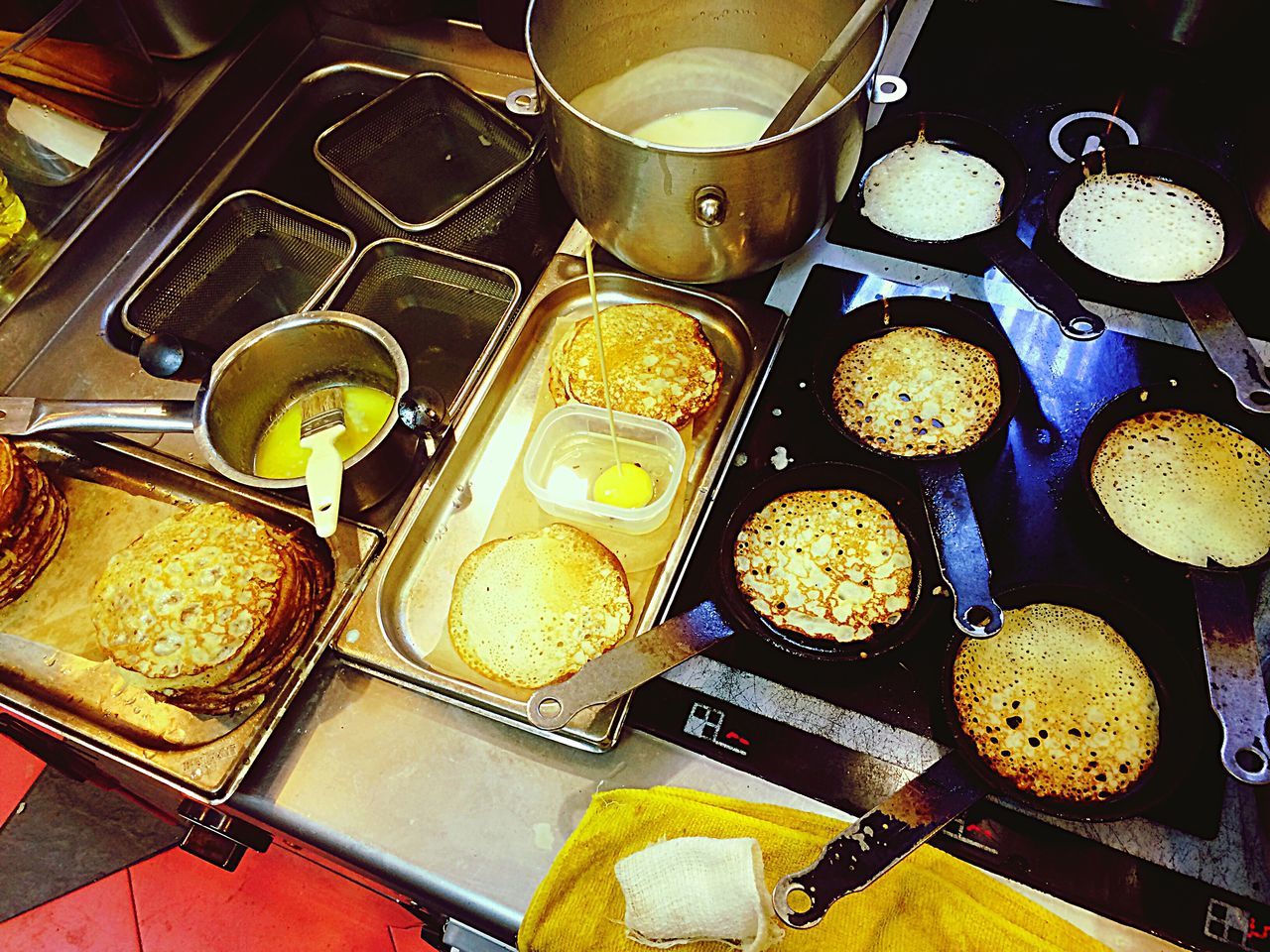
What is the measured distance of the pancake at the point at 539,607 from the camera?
1.19 m

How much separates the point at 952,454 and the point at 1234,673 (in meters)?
0.43

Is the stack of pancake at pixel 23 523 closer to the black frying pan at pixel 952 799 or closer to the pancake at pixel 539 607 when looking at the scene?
the pancake at pixel 539 607

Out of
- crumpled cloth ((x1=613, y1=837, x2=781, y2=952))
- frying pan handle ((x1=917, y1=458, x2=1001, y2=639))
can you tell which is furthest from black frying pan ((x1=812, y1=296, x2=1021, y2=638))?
crumpled cloth ((x1=613, y1=837, x2=781, y2=952))

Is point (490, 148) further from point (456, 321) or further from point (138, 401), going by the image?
point (138, 401)

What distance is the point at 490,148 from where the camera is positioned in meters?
1.84

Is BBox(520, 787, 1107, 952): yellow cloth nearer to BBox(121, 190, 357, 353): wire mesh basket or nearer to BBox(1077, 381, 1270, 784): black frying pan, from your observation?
BBox(1077, 381, 1270, 784): black frying pan

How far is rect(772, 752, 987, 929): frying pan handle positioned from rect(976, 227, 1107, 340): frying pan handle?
67 centimetres

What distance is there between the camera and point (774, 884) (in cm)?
103

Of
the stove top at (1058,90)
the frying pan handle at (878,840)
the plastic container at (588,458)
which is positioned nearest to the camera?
the frying pan handle at (878,840)

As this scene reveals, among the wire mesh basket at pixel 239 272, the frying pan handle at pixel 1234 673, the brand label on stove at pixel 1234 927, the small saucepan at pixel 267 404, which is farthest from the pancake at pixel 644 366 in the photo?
the brand label on stove at pixel 1234 927

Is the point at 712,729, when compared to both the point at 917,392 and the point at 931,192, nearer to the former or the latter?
the point at 917,392

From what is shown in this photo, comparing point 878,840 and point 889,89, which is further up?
point 889,89

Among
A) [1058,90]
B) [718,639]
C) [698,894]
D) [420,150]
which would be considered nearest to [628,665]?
[718,639]

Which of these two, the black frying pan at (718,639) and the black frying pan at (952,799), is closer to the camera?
the black frying pan at (952,799)
